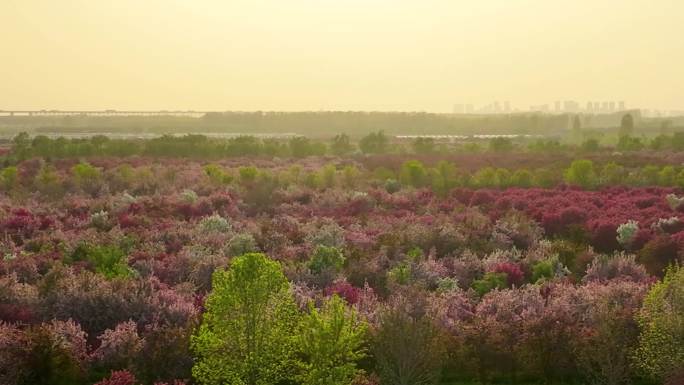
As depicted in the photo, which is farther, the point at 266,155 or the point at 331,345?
the point at 266,155

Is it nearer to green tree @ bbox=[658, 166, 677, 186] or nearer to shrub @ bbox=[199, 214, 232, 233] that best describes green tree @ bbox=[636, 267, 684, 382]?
shrub @ bbox=[199, 214, 232, 233]

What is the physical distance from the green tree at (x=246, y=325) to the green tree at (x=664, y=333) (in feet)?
21.1

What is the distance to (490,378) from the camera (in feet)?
41.4

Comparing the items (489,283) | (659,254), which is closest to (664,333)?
(489,283)

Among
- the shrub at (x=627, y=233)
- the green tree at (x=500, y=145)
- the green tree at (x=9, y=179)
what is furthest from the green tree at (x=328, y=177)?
the green tree at (x=500, y=145)

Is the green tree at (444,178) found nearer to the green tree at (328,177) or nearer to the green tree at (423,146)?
the green tree at (328,177)

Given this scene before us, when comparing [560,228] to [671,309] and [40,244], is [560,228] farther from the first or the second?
[40,244]

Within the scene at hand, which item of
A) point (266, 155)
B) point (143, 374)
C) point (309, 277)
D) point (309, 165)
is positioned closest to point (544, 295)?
point (309, 277)

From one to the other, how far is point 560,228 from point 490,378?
1420 centimetres

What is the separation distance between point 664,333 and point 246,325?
23.7ft

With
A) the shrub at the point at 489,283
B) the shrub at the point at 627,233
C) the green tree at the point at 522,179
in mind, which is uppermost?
the green tree at the point at 522,179

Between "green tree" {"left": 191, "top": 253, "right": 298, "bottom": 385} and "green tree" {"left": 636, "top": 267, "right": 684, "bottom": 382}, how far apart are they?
644 cm

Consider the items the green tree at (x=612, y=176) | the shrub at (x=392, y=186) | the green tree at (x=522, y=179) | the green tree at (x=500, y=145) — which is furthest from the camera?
the green tree at (x=500, y=145)

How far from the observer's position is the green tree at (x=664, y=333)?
11.2 m
